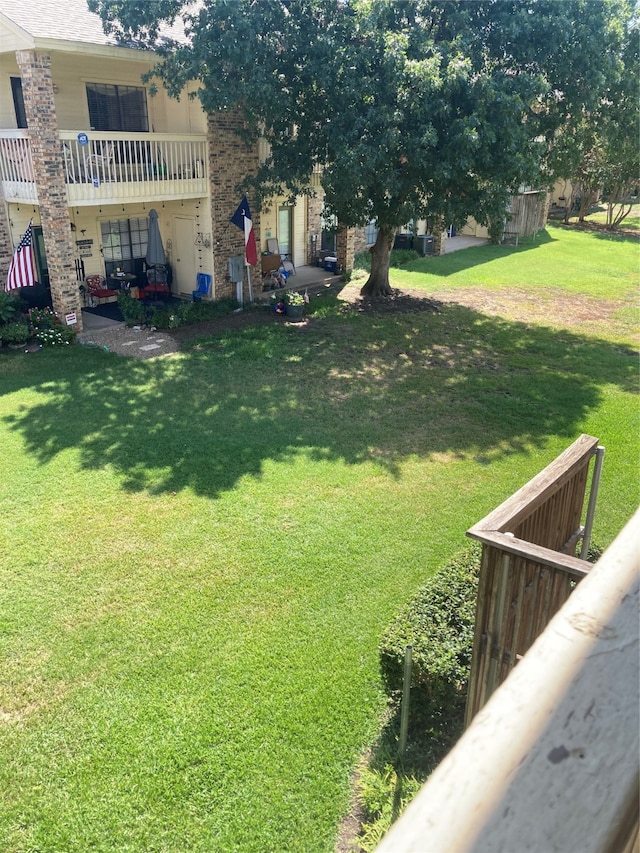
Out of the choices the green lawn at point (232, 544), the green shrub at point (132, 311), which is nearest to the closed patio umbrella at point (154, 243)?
the green shrub at point (132, 311)

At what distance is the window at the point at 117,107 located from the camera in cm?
1673

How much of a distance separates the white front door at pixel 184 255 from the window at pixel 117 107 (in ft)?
8.42

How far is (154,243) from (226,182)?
8.18 feet

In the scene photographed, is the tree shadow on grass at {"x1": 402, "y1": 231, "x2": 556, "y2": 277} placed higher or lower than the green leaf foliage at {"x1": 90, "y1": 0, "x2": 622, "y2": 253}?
lower

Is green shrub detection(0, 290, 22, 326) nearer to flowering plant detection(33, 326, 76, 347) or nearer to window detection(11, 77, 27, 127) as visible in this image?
flowering plant detection(33, 326, 76, 347)

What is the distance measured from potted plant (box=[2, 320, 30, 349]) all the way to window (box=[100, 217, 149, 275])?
176 inches

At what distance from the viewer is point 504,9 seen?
570 inches

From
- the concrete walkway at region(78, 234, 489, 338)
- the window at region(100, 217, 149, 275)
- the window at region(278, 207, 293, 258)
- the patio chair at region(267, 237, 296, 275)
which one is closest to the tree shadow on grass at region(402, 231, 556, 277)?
the concrete walkway at region(78, 234, 489, 338)

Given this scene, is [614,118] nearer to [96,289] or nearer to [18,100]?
[96,289]

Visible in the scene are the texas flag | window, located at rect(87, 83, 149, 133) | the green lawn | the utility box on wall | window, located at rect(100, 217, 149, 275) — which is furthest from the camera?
the utility box on wall

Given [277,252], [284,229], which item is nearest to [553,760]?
[277,252]

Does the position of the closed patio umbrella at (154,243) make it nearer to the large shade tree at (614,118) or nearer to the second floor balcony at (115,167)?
the second floor balcony at (115,167)

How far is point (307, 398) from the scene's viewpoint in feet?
40.2

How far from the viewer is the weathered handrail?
64 cm
